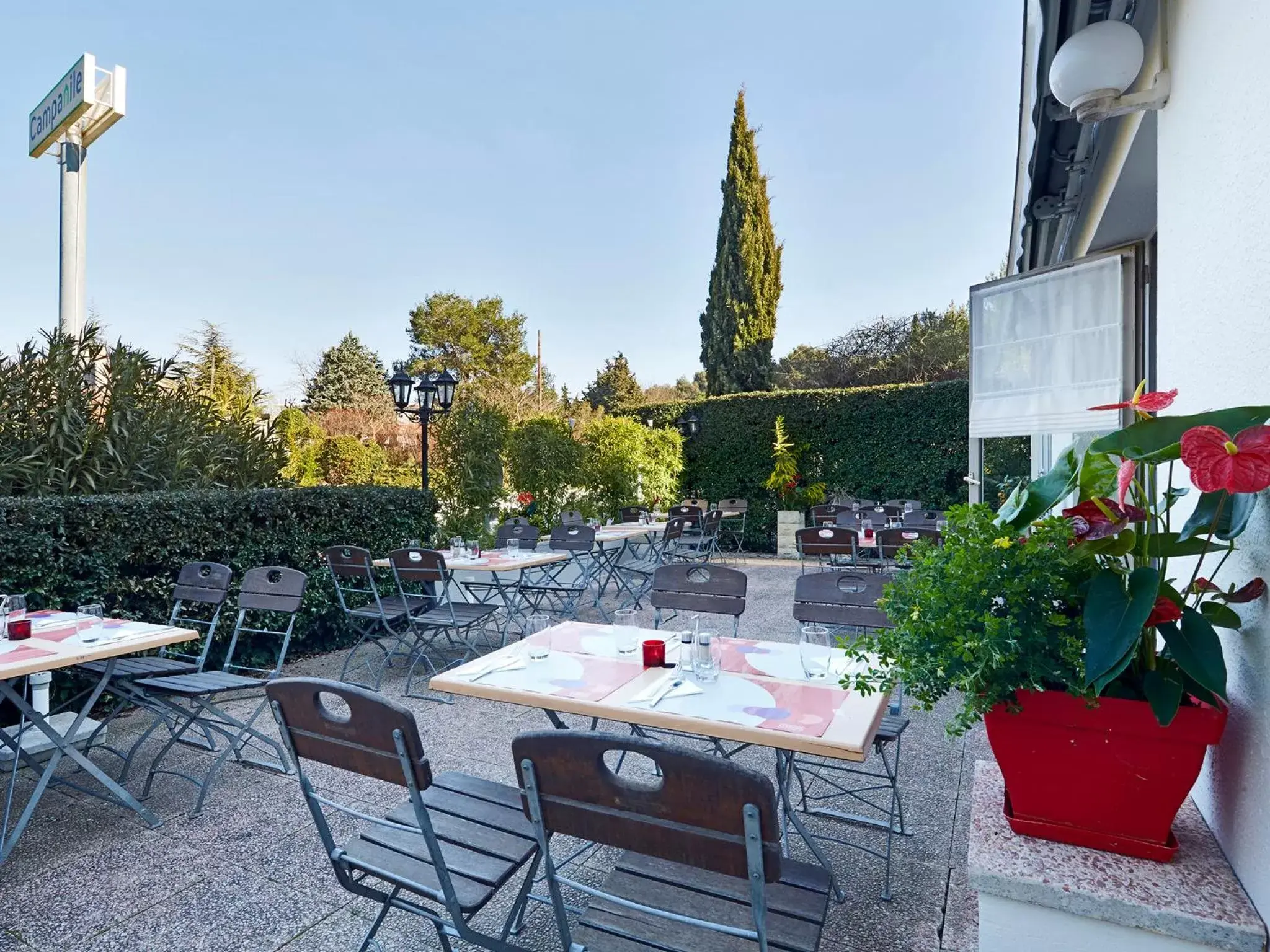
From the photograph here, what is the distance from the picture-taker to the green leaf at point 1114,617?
117 centimetres

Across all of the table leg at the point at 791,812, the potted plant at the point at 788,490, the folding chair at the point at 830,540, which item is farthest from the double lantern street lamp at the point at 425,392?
the table leg at the point at 791,812

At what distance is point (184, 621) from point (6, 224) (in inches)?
707

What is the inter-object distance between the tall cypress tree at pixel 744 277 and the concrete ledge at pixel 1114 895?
13.8 m

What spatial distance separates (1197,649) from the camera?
1.21m

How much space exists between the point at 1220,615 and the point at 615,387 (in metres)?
27.2

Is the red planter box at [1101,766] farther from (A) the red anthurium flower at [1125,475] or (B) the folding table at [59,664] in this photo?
(B) the folding table at [59,664]

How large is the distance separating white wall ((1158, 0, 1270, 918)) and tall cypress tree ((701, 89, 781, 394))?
13208 millimetres

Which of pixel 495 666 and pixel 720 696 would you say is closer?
pixel 720 696

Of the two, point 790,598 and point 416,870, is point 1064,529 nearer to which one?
point 416,870

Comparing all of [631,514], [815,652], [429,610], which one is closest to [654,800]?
[815,652]

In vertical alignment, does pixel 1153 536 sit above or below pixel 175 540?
above

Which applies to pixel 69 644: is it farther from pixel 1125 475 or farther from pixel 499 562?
pixel 1125 475

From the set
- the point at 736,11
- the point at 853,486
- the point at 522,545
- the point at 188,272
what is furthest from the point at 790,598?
the point at 188,272

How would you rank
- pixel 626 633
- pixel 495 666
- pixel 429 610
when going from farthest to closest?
pixel 429 610
pixel 626 633
pixel 495 666
